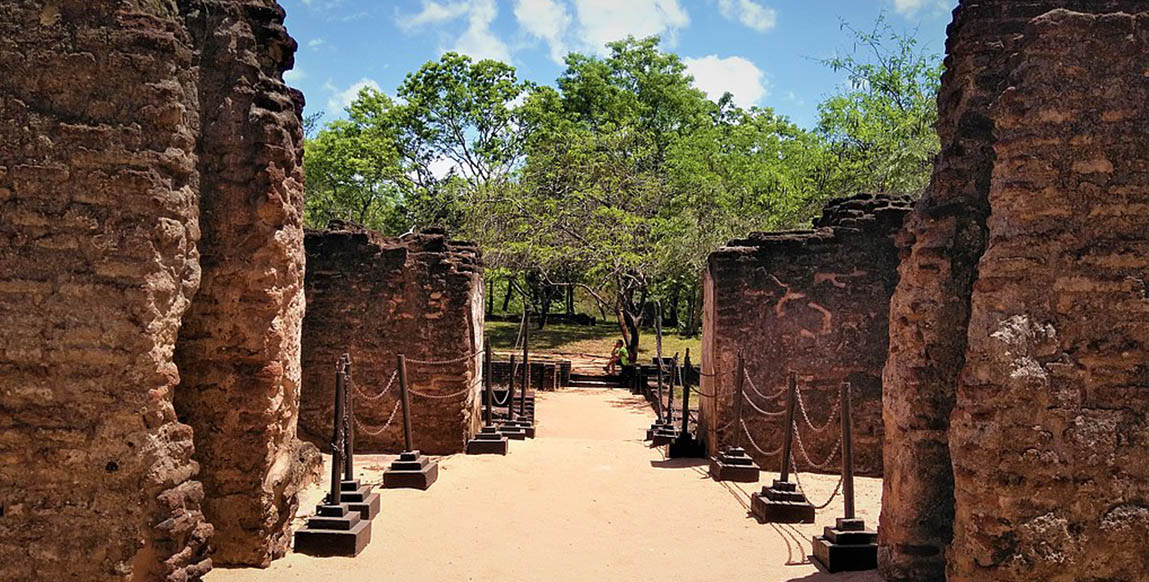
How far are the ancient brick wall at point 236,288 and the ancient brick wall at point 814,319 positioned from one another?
6.78 m

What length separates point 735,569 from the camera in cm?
687

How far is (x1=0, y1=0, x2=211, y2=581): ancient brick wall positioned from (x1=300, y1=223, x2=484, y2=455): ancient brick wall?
23.4ft

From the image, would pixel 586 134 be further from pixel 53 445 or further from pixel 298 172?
pixel 53 445

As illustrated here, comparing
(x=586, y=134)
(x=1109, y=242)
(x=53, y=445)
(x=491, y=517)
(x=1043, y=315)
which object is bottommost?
(x=491, y=517)

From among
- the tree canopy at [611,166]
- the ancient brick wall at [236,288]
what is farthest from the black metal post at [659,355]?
the ancient brick wall at [236,288]

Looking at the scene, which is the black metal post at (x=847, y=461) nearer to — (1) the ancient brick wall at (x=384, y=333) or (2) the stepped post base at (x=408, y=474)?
(2) the stepped post base at (x=408, y=474)

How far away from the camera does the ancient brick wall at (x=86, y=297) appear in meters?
4.55

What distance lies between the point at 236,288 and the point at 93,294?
126 centimetres

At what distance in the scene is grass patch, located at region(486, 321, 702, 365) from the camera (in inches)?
1207

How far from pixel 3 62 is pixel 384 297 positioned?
7.64 meters

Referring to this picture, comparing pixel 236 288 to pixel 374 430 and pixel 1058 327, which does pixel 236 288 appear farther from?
pixel 374 430

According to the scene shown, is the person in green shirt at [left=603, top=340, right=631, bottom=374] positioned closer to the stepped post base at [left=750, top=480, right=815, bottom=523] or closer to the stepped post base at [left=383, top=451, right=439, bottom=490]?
the stepped post base at [left=383, top=451, right=439, bottom=490]

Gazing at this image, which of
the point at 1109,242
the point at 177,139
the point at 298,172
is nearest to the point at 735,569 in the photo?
the point at 1109,242

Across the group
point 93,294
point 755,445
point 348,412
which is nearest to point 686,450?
point 755,445
